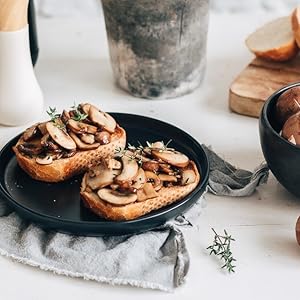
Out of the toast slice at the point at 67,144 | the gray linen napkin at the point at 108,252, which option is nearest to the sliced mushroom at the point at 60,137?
the toast slice at the point at 67,144

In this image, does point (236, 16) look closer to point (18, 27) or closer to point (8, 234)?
point (18, 27)

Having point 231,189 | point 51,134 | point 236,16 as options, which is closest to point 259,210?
point 231,189

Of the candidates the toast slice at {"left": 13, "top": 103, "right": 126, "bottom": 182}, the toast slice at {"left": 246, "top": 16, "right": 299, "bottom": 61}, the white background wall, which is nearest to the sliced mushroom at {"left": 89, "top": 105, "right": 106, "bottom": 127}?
the toast slice at {"left": 13, "top": 103, "right": 126, "bottom": 182}

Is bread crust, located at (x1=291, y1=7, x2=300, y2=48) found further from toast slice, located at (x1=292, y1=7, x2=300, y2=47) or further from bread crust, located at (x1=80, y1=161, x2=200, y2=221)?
bread crust, located at (x1=80, y1=161, x2=200, y2=221)

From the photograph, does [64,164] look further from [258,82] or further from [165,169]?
[258,82]

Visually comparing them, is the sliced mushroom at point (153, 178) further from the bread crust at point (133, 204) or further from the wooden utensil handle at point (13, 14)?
the wooden utensil handle at point (13, 14)
